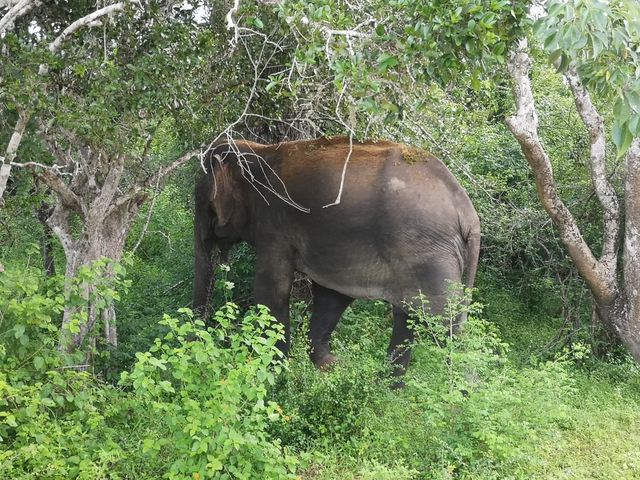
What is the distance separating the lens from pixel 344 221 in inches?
240

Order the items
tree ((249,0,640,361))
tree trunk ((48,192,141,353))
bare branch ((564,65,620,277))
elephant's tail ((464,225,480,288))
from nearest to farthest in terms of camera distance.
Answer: tree ((249,0,640,361)) → tree trunk ((48,192,141,353)) → elephant's tail ((464,225,480,288)) → bare branch ((564,65,620,277))

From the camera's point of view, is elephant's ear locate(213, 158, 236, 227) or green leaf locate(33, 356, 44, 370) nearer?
green leaf locate(33, 356, 44, 370)

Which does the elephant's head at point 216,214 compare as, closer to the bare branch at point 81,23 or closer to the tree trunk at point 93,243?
the tree trunk at point 93,243

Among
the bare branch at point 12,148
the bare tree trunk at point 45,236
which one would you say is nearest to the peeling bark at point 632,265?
the bare branch at point 12,148

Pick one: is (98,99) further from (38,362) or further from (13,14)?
(38,362)

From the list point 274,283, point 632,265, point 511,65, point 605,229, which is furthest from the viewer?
point 605,229

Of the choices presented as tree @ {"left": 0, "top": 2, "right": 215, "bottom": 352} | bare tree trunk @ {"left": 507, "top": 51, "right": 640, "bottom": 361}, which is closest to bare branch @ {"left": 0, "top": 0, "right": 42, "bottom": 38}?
tree @ {"left": 0, "top": 2, "right": 215, "bottom": 352}

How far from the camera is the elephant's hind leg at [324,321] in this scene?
6977mm

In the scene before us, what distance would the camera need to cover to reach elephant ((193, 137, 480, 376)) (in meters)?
5.93

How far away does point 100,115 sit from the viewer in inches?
186

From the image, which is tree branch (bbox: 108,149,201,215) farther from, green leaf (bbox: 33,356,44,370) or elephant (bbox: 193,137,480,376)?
green leaf (bbox: 33,356,44,370)

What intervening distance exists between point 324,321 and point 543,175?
2.19 m

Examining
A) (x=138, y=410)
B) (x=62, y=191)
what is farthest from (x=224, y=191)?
(x=138, y=410)

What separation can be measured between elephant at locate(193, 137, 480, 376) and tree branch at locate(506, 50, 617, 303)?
2.44ft
